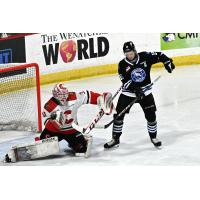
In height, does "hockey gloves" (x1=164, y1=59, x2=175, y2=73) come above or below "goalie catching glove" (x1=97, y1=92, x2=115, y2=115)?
above

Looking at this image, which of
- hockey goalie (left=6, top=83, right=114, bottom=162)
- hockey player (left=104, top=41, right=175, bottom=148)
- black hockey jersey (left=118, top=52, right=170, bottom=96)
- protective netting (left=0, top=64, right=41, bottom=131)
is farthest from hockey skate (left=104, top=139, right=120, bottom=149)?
protective netting (left=0, top=64, right=41, bottom=131)

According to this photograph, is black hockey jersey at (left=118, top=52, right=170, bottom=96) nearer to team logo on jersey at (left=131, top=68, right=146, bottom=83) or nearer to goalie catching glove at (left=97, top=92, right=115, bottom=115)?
team logo on jersey at (left=131, top=68, right=146, bottom=83)

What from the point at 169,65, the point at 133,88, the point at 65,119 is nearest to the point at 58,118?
the point at 65,119

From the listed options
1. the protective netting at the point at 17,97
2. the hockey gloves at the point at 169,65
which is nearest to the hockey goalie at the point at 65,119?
the protective netting at the point at 17,97

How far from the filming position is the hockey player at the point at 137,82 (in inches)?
176

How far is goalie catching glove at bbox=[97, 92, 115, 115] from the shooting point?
175 inches

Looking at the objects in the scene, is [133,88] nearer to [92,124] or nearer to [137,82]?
[137,82]

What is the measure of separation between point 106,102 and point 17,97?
596 mm

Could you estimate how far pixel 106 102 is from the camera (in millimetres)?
4469

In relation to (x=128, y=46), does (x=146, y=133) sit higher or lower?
lower

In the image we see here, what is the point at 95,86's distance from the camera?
453 cm

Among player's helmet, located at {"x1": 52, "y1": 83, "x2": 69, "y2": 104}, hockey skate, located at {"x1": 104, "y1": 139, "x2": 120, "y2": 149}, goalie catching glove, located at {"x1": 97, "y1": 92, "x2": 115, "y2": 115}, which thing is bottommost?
hockey skate, located at {"x1": 104, "y1": 139, "x2": 120, "y2": 149}

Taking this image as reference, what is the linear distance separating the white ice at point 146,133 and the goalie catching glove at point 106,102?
0.04 metres

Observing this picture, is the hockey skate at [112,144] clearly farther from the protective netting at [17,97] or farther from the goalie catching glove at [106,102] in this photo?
the protective netting at [17,97]
